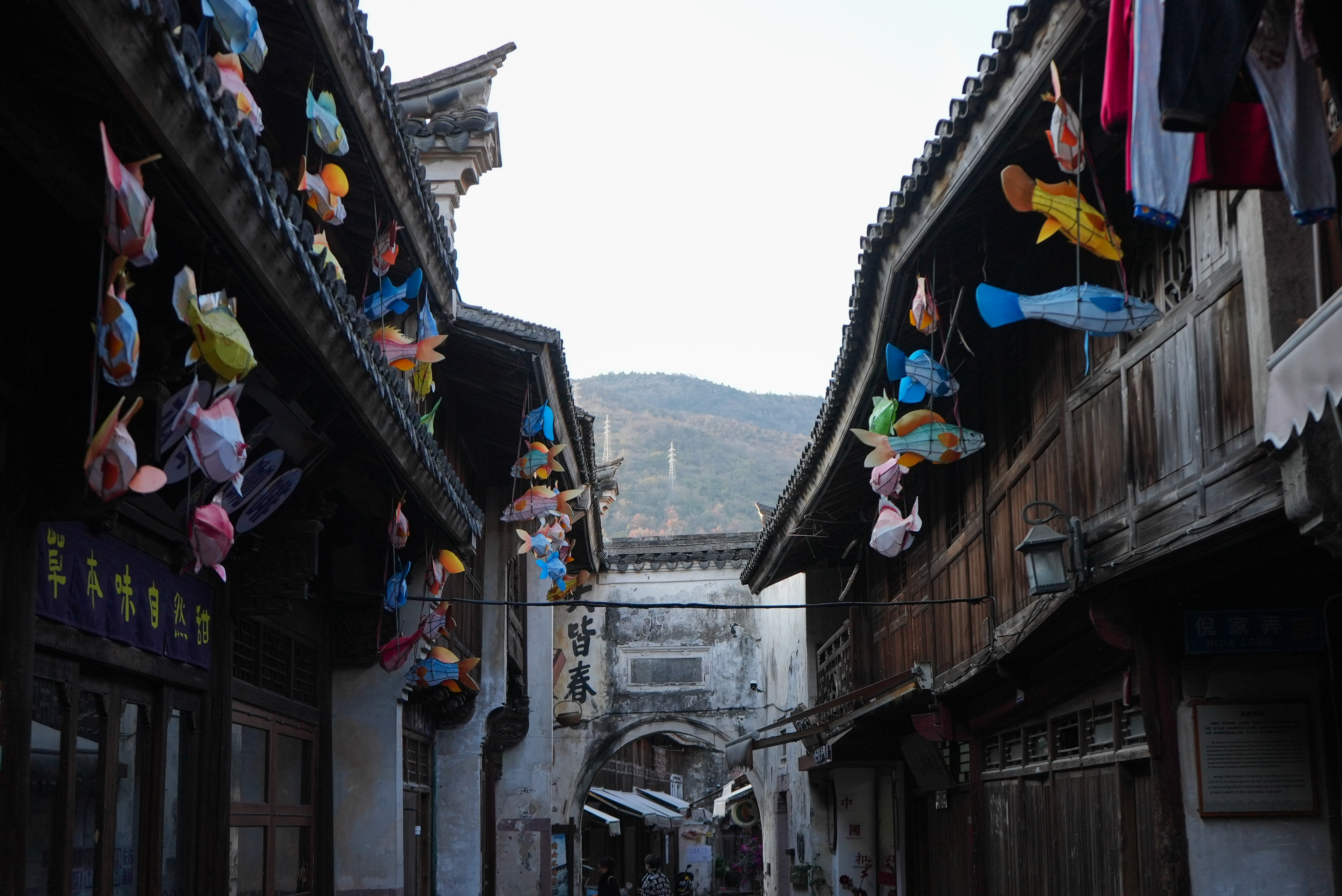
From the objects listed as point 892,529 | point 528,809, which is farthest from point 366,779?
point 528,809

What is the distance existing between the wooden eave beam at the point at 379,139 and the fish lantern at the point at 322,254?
97 centimetres

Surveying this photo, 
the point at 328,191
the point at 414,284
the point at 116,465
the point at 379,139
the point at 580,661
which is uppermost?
the point at 379,139

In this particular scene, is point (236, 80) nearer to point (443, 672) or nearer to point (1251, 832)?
point (1251, 832)

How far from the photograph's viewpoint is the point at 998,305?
7.34 meters

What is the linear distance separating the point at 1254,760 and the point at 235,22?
615 centimetres

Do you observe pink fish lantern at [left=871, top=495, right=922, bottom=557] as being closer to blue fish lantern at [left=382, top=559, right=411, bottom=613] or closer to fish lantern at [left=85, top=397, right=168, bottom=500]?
blue fish lantern at [left=382, top=559, right=411, bottom=613]

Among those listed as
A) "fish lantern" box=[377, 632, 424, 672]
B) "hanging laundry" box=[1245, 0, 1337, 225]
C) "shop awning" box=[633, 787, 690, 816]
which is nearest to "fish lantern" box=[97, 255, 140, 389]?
"hanging laundry" box=[1245, 0, 1337, 225]

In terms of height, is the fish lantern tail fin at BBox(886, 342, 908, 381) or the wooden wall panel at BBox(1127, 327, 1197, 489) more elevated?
the fish lantern tail fin at BBox(886, 342, 908, 381)

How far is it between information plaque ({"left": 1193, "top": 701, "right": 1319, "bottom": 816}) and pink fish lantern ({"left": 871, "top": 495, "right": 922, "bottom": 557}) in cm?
379

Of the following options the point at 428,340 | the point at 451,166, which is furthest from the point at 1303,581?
the point at 451,166

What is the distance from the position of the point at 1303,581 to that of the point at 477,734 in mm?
11234

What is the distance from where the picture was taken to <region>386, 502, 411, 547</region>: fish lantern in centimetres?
977

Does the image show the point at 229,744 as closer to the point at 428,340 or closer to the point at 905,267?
the point at 428,340

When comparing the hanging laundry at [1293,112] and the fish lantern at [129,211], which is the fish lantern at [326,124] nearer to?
the fish lantern at [129,211]
